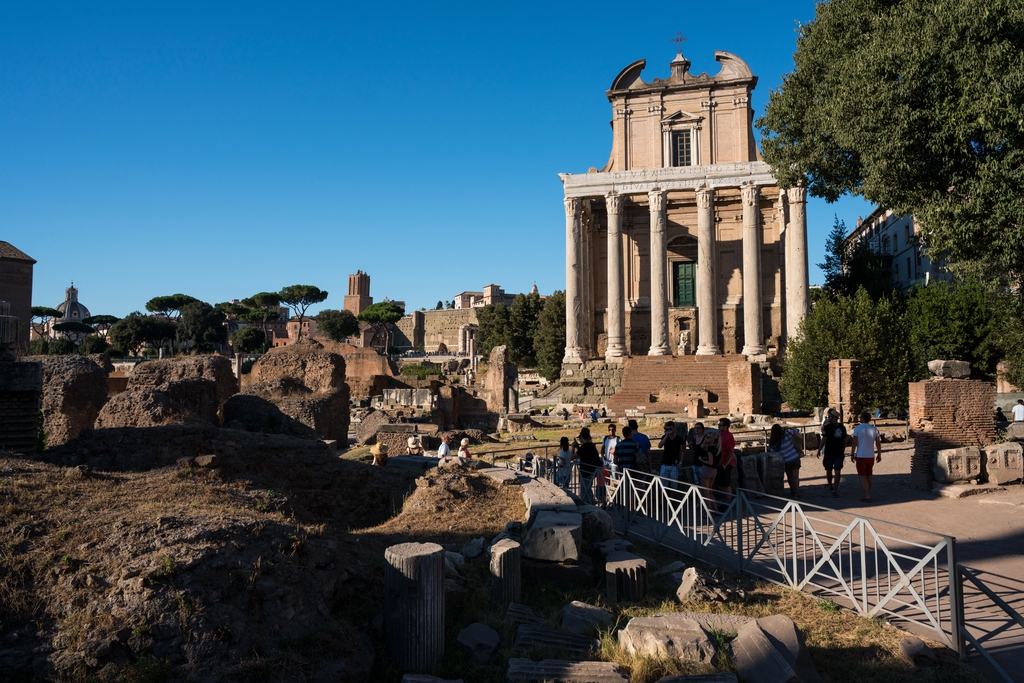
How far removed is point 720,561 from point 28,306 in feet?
194

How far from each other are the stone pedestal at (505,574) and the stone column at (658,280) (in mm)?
28356

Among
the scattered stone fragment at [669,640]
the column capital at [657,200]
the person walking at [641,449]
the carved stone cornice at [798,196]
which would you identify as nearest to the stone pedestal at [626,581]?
the scattered stone fragment at [669,640]

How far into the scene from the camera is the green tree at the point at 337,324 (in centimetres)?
8725

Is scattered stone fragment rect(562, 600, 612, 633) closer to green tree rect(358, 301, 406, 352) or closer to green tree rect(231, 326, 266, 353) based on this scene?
green tree rect(231, 326, 266, 353)

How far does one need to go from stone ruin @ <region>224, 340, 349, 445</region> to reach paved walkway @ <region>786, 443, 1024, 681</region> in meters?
9.28

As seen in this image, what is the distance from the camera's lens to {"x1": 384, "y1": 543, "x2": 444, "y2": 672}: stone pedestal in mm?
4902

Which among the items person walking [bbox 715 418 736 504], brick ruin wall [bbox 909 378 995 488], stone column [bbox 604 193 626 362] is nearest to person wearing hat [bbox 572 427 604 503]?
person walking [bbox 715 418 736 504]

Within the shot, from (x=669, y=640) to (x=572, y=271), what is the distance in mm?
31458

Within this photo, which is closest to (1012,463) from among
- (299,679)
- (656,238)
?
(299,679)

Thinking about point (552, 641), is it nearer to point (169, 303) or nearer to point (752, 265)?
point (752, 265)

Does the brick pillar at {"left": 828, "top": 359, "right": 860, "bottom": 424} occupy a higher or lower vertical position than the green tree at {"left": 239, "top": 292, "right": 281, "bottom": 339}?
lower

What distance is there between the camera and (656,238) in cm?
3494

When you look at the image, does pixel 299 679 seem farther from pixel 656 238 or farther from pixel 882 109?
pixel 656 238

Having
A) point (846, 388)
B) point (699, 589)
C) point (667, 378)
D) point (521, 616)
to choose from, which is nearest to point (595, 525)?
point (699, 589)
